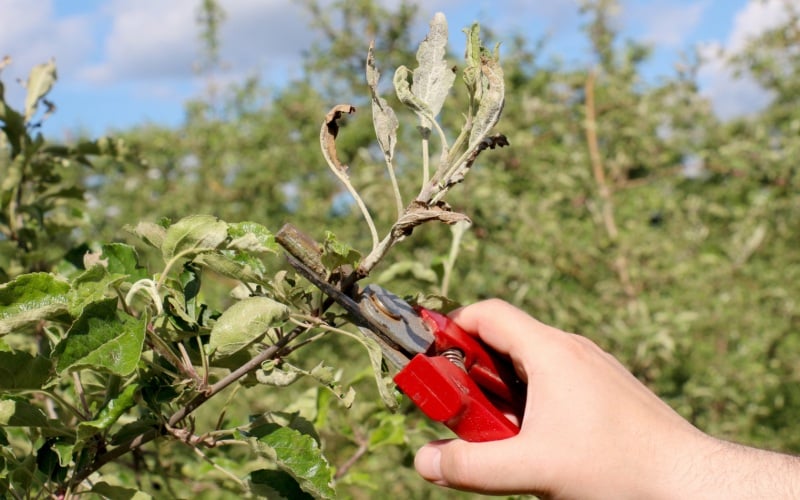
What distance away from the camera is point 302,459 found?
1.09 meters

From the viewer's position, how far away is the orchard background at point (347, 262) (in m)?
1.06

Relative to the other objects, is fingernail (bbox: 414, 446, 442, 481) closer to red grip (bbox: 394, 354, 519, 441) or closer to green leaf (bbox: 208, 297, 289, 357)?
red grip (bbox: 394, 354, 519, 441)

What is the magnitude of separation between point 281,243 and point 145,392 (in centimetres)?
28

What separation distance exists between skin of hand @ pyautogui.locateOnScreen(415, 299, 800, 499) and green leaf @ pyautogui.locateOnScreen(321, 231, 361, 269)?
1.35ft

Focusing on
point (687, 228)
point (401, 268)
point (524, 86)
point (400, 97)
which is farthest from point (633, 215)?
point (400, 97)

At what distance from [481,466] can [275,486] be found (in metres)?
0.32

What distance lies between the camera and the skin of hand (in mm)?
1222

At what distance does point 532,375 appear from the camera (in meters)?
1.32

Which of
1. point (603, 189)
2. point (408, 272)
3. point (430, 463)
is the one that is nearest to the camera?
point (430, 463)

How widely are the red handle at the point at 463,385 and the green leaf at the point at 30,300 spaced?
50 cm

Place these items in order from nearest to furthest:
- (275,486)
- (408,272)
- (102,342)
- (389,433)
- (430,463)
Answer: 1. (102,342)
2. (275,486)
3. (430,463)
4. (408,272)
5. (389,433)

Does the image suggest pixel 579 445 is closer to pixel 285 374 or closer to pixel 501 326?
pixel 501 326

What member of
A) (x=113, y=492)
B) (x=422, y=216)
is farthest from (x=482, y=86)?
(x=113, y=492)

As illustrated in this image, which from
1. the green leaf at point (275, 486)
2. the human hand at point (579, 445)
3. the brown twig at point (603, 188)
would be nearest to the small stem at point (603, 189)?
the brown twig at point (603, 188)
